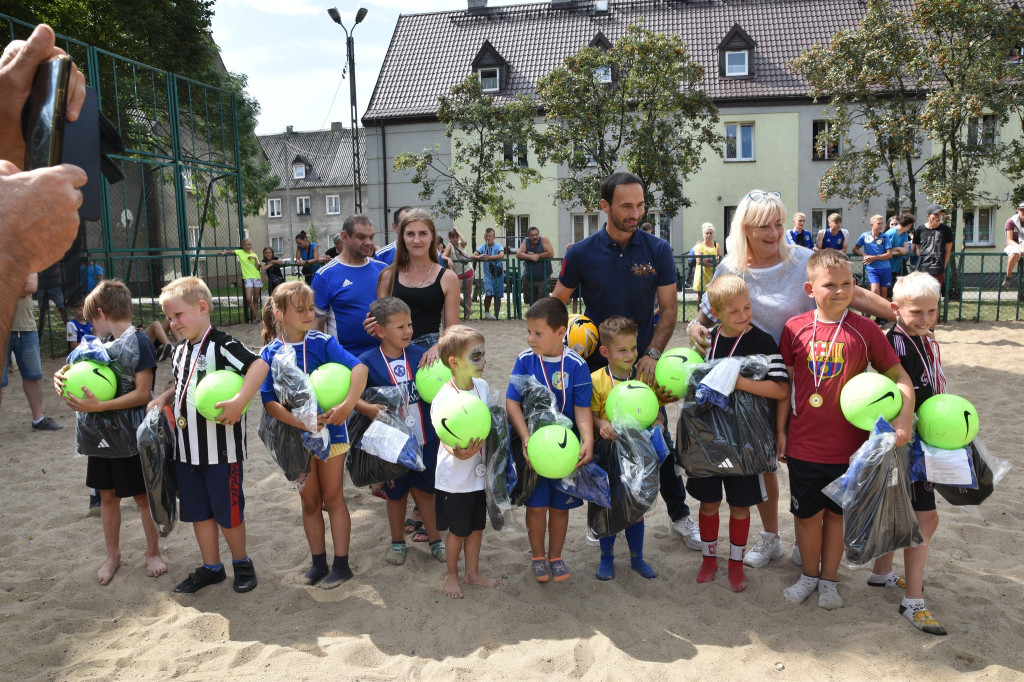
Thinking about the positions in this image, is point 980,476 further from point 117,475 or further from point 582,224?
point 582,224

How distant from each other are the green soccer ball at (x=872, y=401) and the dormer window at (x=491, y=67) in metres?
24.9

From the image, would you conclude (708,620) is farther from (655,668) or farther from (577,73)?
(577,73)

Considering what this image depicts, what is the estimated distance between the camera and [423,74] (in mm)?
26203

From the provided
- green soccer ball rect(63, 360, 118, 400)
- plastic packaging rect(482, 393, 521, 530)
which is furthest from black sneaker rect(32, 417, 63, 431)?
plastic packaging rect(482, 393, 521, 530)

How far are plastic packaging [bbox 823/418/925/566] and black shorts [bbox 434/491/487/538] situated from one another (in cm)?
160

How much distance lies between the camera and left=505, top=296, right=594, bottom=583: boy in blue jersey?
3.35m

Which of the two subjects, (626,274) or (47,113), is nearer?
(47,113)

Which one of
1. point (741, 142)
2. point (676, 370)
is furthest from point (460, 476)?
point (741, 142)

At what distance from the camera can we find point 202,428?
3.39 meters

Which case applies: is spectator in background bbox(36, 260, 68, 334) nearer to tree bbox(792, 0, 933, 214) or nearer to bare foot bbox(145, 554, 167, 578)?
bare foot bbox(145, 554, 167, 578)

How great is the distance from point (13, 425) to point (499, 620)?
6.31 meters

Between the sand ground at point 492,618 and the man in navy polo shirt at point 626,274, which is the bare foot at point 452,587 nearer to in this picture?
the sand ground at point 492,618

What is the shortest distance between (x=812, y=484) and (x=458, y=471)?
65.0 inches

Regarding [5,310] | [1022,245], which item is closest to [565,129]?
[1022,245]
